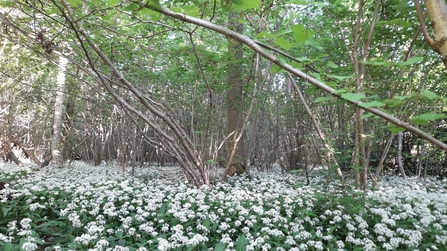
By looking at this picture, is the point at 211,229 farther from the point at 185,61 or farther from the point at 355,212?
the point at 185,61

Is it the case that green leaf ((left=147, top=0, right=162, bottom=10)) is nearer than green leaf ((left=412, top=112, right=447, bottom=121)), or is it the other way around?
green leaf ((left=412, top=112, right=447, bottom=121))

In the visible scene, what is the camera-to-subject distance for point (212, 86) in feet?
18.4

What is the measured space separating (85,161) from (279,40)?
1261 cm

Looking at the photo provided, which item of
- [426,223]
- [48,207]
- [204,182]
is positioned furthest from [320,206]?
[48,207]

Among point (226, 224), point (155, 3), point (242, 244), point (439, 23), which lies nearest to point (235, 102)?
point (226, 224)

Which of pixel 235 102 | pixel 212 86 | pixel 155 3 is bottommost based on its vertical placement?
pixel 155 3

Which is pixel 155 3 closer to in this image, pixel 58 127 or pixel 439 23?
pixel 439 23

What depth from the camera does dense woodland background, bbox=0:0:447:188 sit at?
144 inches

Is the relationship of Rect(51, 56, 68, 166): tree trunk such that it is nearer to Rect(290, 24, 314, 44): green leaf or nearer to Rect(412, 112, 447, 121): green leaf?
Rect(290, 24, 314, 44): green leaf

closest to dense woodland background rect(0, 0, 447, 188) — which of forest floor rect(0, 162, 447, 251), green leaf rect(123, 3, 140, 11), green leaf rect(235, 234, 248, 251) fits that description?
green leaf rect(123, 3, 140, 11)

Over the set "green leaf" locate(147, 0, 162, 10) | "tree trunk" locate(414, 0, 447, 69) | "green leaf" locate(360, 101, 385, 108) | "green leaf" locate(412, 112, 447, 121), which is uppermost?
"green leaf" locate(147, 0, 162, 10)

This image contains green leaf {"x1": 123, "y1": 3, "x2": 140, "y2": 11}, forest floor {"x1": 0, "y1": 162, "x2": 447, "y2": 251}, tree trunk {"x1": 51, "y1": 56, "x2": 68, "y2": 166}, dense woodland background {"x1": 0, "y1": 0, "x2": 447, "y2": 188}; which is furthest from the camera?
tree trunk {"x1": 51, "y1": 56, "x2": 68, "y2": 166}

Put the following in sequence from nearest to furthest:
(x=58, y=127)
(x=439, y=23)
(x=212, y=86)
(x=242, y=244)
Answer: (x=439, y=23)
(x=242, y=244)
(x=212, y=86)
(x=58, y=127)

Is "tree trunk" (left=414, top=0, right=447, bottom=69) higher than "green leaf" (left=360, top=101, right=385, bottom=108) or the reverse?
higher
